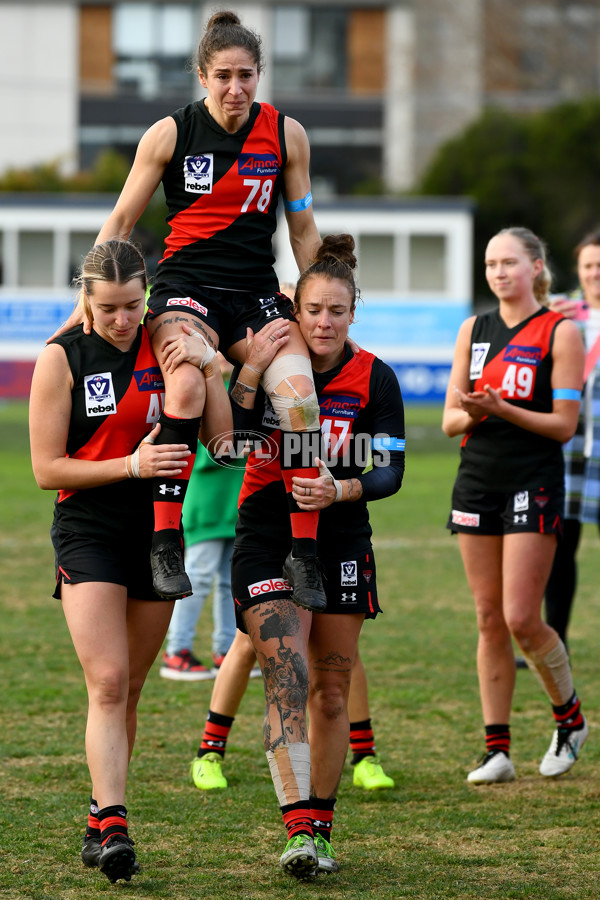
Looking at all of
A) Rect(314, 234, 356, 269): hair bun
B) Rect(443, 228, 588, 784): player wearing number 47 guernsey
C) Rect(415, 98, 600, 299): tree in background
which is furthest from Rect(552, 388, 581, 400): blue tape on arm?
Rect(415, 98, 600, 299): tree in background

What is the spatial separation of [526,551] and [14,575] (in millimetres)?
5820

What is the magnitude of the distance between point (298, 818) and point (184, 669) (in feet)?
10.7

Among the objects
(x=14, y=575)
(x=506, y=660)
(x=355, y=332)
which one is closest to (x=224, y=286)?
(x=506, y=660)

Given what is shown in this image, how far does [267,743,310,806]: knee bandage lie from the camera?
159 inches

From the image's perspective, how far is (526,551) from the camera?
5.22 m

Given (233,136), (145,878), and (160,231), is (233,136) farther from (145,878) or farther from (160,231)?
(160,231)

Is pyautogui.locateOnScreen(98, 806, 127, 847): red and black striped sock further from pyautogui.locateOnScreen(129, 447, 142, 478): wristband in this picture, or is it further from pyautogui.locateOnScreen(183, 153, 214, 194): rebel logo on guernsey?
pyautogui.locateOnScreen(183, 153, 214, 194): rebel logo on guernsey

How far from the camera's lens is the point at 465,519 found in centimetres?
539

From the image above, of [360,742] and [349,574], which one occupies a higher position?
[349,574]

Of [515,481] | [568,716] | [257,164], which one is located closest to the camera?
[257,164]

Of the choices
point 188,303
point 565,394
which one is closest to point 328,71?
point 565,394

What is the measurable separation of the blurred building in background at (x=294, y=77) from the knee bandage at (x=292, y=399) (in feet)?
140

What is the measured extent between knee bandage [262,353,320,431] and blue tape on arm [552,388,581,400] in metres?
1.51

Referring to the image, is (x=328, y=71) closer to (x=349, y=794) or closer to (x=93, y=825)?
(x=349, y=794)
